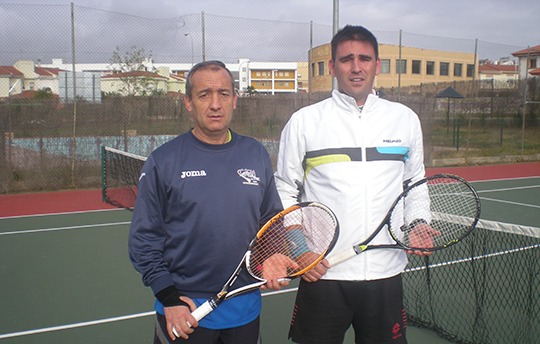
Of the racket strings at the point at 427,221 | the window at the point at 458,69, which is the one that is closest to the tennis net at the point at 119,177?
the racket strings at the point at 427,221

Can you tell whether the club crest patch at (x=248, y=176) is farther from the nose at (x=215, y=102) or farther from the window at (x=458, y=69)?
the window at (x=458, y=69)

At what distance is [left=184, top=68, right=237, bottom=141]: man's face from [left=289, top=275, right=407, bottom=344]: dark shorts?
2.91 ft

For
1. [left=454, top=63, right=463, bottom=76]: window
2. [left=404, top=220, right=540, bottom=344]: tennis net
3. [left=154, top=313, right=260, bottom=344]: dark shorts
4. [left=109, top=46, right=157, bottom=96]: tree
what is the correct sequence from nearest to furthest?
[left=154, top=313, right=260, bottom=344]: dark shorts → [left=404, top=220, right=540, bottom=344]: tennis net → [left=109, top=46, right=157, bottom=96]: tree → [left=454, top=63, right=463, bottom=76]: window

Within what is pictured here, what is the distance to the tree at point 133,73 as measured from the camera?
1295 cm

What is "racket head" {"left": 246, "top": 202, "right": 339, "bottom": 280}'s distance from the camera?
2.27m

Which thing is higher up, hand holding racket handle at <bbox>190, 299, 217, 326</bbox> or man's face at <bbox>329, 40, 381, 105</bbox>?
man's face at <bbox>329, 40, 381, 105</bbox>

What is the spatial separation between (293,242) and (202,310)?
0.55 m

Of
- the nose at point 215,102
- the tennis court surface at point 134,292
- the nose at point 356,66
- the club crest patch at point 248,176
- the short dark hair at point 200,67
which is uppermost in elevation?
the nose at point 356,66

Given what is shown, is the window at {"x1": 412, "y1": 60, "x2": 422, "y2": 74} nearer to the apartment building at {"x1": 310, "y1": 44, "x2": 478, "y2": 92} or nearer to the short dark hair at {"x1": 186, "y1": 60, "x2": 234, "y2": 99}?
the apartment building at {"x1": 310, "y1": 44, "x2": 478, "y2": 92}

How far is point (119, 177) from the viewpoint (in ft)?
34.0

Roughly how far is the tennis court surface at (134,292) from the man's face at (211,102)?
7.84ft

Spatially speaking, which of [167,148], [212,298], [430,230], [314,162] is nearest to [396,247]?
[430,230]

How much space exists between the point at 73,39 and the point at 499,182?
10256 millimetres

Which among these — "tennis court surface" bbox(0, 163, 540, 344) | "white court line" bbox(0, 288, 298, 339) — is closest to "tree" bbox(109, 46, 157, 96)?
"tennis court surface" bbox(0, 163, 540, 344)
